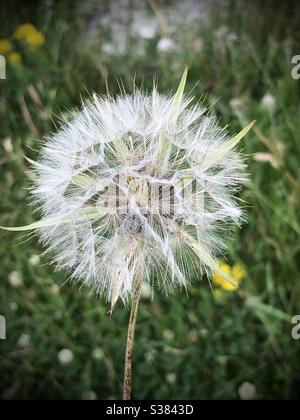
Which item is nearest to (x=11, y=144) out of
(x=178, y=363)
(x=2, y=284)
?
(x=2, y=284)

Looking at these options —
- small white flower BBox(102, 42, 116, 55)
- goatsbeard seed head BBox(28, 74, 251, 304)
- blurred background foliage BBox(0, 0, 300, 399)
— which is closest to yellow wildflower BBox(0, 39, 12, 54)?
blurred background foliage BBox(0, 0, 300, 399)

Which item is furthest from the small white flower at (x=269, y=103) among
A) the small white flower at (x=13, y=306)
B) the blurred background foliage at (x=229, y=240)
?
the small white flower at (x=13, y=306)

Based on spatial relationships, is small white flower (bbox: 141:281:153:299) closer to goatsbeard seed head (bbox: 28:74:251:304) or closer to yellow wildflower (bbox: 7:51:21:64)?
goatsbeard seed head (bbox: 28:74:251:304)

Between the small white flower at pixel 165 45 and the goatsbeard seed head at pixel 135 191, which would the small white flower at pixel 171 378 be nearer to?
the goatsbeard seed head at pixel 135 191

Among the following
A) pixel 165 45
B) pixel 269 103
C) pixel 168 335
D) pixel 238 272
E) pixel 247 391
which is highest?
pixel 165 45

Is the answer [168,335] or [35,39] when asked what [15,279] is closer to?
[168,335]

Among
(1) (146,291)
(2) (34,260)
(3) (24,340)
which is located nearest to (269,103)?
(1) (146,291)
